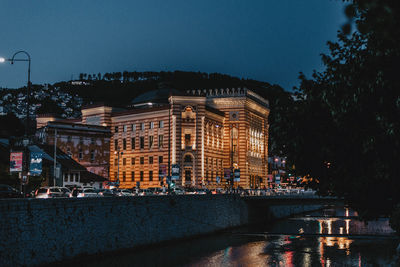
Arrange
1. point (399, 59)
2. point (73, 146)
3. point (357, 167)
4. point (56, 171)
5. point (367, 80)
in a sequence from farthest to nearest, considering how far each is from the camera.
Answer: point (73, 146) < point (56, 171) < point (357, 167) < point (367, 80) < point (399, 59)

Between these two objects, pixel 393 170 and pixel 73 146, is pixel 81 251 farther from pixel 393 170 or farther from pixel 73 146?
pixel 73 146

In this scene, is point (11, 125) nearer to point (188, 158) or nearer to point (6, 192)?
point (188, 158)

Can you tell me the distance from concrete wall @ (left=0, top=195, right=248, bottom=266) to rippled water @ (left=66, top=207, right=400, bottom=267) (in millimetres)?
1259

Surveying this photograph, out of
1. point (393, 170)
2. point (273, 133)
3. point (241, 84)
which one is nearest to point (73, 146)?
point (273, 133)

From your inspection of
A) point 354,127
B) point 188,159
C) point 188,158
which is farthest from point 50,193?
point 188,158

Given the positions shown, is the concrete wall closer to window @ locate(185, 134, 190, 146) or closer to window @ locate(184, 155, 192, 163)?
window @ locate(184, 155, 192, 163)

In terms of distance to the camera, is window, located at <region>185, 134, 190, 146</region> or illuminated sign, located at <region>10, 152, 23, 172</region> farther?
window, located at <region>185, 134, 190, 146</region>

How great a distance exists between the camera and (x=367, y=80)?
766 inches

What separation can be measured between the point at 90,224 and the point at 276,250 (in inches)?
686

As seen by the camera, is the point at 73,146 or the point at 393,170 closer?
the point at 393,170

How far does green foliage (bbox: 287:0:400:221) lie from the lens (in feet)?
62.4

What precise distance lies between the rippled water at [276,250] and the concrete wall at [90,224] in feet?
4.13

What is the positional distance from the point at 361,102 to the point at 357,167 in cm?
559

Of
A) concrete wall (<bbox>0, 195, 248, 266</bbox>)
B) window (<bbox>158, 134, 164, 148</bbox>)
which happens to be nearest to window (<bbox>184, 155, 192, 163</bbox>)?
window (<bbox>158, 134, 164, 148</bbox>)
